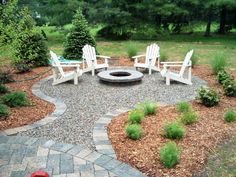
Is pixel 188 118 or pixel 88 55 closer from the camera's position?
pixel 188 118

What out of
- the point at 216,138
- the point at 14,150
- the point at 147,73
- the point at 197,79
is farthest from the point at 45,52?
the point at 216,138

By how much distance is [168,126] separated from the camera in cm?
441

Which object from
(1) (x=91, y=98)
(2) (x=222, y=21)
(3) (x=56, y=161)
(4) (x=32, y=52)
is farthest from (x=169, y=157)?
(2) (x=222, y=21)

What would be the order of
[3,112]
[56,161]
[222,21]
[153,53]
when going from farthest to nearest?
[222,21] < [153,53] < [3,112] < [56,161]

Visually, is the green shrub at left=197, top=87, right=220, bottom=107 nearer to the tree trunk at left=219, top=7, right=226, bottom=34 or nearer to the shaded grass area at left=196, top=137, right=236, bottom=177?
the shaded grass area at left=196, top=137, right=236, bottom=177

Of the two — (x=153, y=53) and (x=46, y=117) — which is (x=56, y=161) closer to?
(x=46, y=117)

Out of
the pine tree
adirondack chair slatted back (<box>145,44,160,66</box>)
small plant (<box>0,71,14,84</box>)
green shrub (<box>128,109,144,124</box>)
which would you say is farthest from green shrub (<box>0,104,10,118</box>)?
the pine tree

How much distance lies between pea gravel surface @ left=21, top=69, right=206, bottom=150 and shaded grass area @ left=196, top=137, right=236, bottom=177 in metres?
1.53

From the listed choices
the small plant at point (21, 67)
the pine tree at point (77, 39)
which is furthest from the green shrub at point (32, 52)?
the pine tree at point (77, 39)

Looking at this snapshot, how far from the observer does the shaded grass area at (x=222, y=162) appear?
143 inches

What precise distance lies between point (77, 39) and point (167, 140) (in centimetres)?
689

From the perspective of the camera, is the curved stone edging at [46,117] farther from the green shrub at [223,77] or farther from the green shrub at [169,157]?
the green shrub at [223,77]

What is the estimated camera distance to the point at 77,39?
1042cm

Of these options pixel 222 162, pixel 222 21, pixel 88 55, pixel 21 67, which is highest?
pixel 222 21
